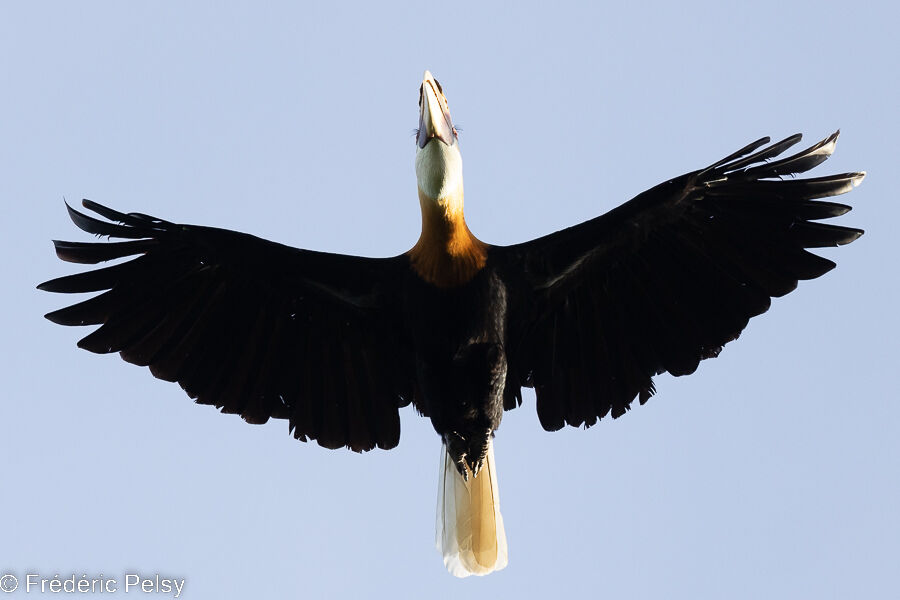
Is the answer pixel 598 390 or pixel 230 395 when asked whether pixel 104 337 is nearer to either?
pixel 230 395

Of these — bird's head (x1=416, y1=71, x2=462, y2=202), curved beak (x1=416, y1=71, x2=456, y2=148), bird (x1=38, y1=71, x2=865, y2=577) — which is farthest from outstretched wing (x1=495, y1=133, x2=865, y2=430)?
curved beak (x1=416, y1=71, x2=456, y2=148)

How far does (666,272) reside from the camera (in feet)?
26.2

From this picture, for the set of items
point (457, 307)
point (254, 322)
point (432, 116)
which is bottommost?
point (457, 307)

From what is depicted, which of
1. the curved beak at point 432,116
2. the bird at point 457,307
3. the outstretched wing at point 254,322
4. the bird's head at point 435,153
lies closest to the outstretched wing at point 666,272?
the bird at point 457,307

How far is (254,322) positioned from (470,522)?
1.77 meters

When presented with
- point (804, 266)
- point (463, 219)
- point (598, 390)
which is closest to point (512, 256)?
point (463, 219)

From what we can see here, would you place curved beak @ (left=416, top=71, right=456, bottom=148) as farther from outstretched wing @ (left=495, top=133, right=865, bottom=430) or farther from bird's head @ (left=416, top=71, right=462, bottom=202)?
outstretched wing @ (left=495, top=133, right=865, bottom=430)

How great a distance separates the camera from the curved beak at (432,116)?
757cm

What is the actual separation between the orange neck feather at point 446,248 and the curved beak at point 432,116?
34cm

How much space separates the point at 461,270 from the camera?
7.50 meters

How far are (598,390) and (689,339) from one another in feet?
2.07

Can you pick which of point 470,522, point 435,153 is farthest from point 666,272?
point 470,522

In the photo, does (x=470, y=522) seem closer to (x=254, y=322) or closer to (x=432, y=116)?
(x=254, y=322)

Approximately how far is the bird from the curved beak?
2cm
